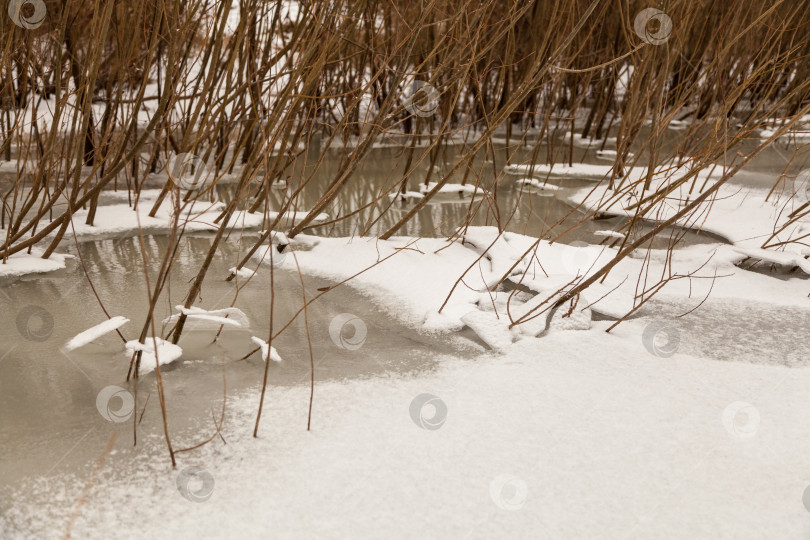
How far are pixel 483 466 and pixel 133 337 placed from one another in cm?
89

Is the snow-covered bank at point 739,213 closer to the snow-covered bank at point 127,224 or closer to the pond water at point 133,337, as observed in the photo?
the pond water at point 133,337

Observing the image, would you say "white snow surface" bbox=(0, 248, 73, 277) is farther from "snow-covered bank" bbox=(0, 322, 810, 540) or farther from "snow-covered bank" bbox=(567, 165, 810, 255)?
"snow-covered bank" bbox=(567, 165, 810, 255)

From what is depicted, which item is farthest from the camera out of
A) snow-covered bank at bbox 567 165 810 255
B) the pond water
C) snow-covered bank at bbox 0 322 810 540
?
snow-covered bank at bbox 567 165 810 255

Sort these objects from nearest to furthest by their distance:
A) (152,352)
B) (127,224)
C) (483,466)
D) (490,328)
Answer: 1. (483,466)
2. (152,352)
3. (490,328)
4. (127,224)

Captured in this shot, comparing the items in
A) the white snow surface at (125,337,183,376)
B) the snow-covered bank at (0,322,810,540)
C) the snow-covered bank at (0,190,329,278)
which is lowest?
the snow-covered bank at (0,322,810,540)

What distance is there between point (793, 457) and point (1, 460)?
139cm

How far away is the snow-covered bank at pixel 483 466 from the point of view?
1.16 metres

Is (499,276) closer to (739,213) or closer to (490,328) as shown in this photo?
(490,328)

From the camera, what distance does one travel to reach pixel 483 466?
1.31 metres

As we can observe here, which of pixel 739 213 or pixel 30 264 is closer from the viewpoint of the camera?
pixel 30 264

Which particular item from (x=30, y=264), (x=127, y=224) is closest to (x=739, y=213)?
(x=127, y=224)

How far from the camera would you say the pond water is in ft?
4.47

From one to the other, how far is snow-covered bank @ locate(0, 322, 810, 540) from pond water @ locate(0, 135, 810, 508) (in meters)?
0.07

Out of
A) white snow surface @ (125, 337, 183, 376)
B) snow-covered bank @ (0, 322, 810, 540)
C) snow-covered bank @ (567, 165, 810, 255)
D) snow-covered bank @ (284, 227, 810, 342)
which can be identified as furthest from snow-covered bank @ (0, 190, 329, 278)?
snow-covered bank @ (567, 165, 810, 255)
